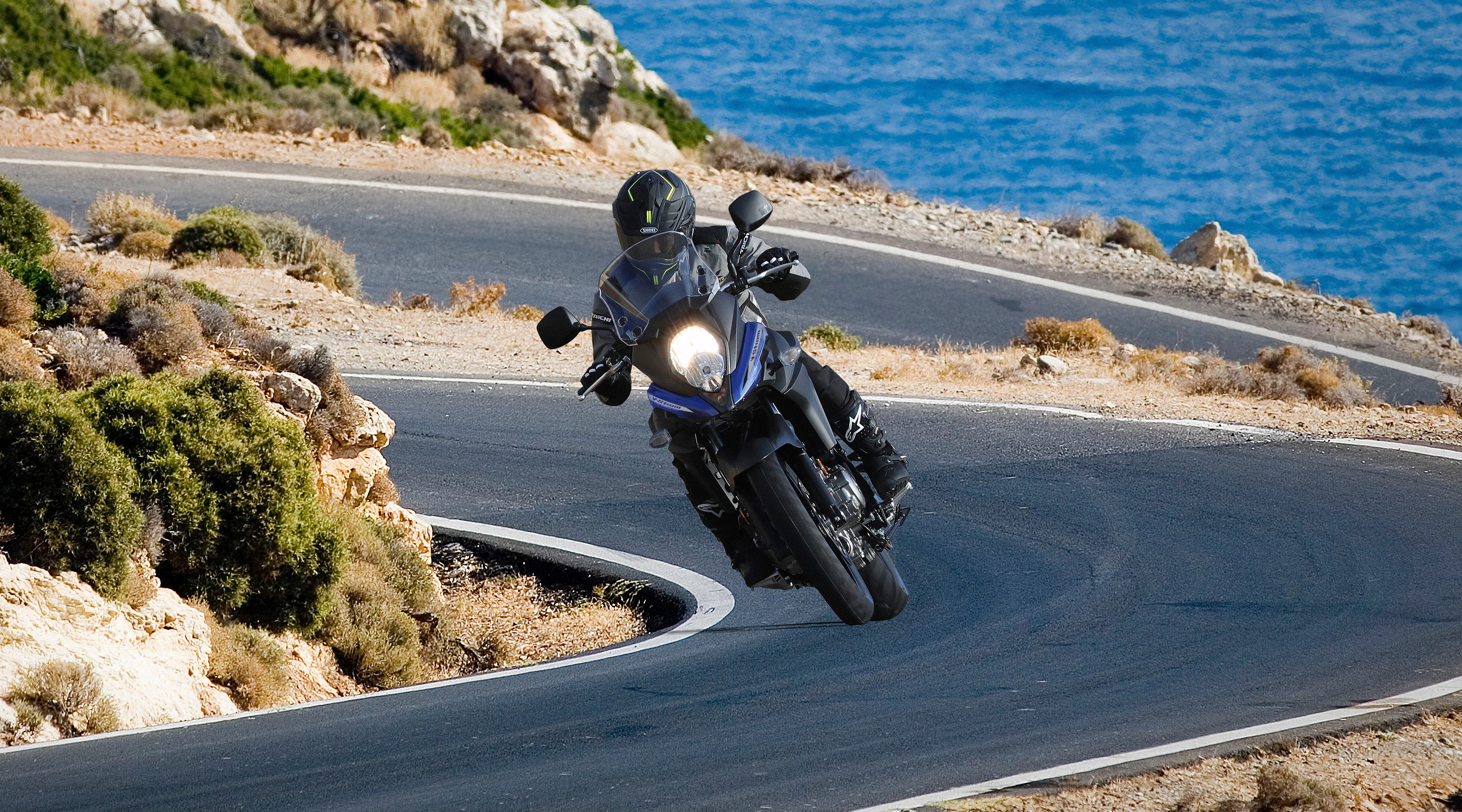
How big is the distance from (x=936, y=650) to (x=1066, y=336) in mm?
13558

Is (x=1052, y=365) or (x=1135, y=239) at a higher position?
(x=1135, y=239)

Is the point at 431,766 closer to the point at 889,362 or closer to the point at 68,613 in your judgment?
the point at 68,613

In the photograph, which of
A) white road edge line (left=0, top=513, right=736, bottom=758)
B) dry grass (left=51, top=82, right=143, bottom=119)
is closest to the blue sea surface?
dry grass (left=51, top=82, right=143, bottom=119)

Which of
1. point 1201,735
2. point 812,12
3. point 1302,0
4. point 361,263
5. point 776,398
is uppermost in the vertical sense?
point 1302,0

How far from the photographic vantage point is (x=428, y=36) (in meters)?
35.5

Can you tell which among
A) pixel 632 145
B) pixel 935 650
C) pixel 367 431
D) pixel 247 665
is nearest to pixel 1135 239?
pixel 632 145

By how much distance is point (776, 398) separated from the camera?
334 inches

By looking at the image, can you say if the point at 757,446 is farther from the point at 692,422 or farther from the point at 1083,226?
the point at 1083,226

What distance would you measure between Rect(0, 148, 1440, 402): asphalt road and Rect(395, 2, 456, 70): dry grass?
7.74 m

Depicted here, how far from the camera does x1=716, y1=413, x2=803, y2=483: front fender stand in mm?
7914

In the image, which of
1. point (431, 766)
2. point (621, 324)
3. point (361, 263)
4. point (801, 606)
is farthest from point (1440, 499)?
point (361, 263)

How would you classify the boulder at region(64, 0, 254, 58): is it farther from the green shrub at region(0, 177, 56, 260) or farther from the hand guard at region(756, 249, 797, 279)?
the hand guard at region(756, 249, 797, 279)

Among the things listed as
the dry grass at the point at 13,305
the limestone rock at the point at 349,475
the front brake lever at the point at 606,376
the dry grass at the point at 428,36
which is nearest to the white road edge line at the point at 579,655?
the limestone rock at the point at 349,475

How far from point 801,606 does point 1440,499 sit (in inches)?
253
